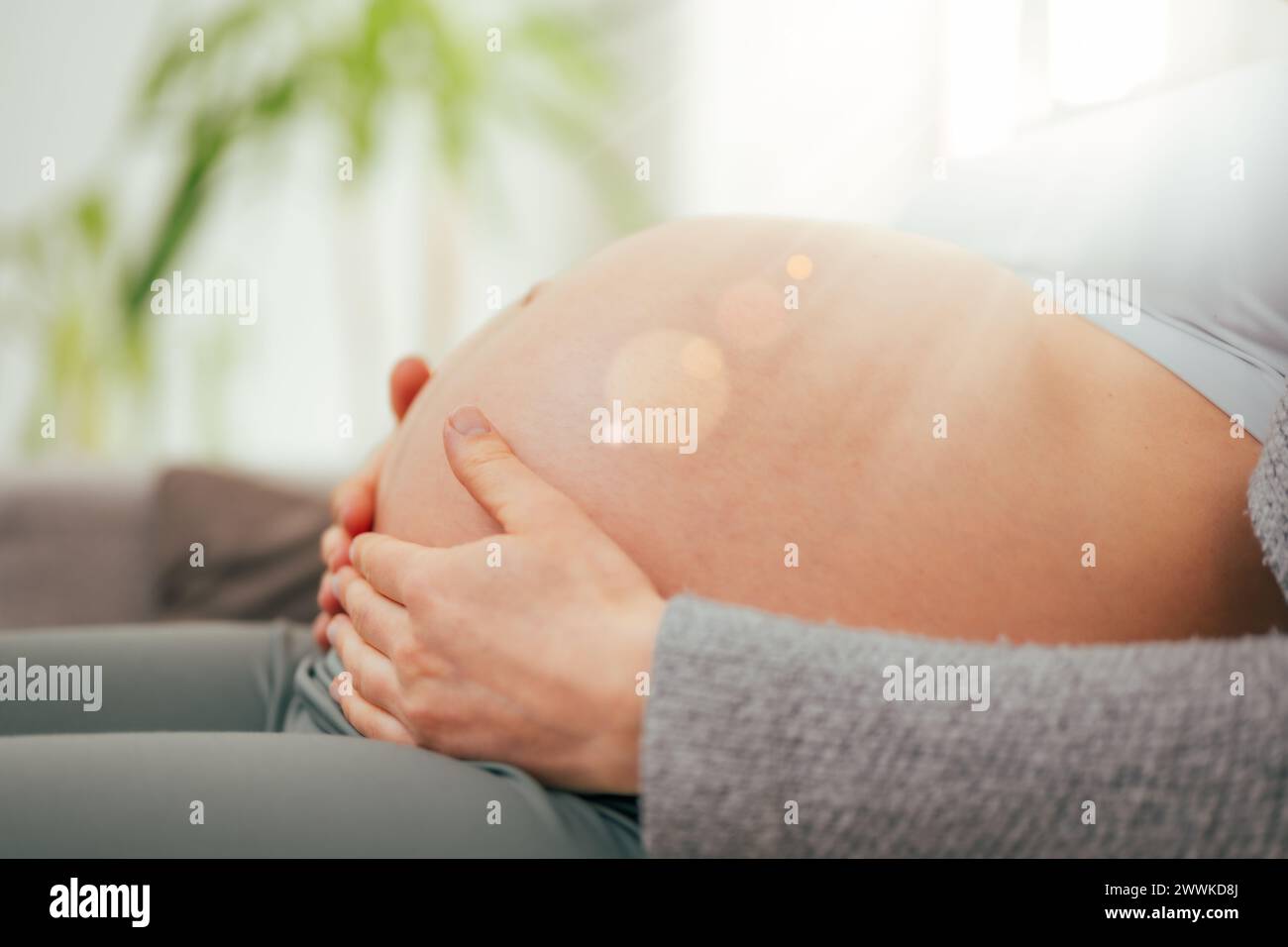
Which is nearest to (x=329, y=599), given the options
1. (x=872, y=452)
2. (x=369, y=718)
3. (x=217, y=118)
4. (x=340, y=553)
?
(x=340, y=553)

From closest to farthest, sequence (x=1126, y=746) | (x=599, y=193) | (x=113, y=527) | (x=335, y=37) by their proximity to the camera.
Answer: (x=1126, y=746), (x=113, y=527), (x=335, y=37), (x=599, y=193)

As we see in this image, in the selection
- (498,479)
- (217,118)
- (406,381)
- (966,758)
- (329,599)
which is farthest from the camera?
(217,118)

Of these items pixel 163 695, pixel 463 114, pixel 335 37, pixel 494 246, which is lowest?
pixel 163 695

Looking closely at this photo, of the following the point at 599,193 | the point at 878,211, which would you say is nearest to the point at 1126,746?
the point at 878,211

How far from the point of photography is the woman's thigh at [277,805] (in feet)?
1.32

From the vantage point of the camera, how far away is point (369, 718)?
21.4 inches

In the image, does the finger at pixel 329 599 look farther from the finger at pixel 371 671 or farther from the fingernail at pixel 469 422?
the fingernail at pixel 469 422

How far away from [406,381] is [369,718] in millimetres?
434

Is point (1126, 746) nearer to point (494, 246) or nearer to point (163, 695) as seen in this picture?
point (163, 695)

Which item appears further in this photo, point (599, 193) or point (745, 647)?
point (599, 193)

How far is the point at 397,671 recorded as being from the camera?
0.50m

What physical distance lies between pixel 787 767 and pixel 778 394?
10.3 inches

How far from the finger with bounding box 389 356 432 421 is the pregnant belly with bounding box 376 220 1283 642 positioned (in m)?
0.22

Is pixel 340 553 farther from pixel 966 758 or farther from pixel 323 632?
pixel 966 758
